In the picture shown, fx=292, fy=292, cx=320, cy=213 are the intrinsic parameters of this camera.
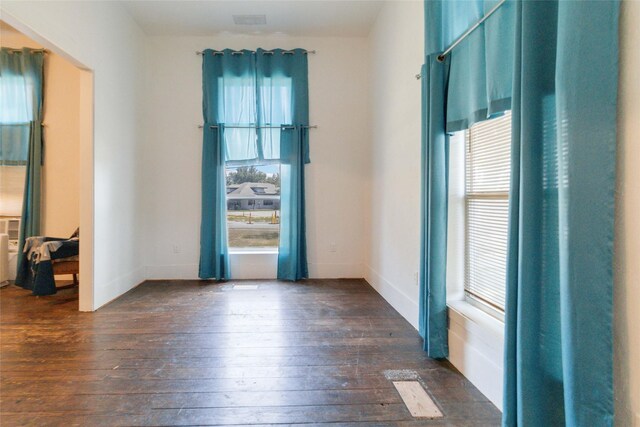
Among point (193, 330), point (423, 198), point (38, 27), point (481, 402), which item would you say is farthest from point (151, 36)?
point (481, 402)

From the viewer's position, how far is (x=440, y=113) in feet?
6.00

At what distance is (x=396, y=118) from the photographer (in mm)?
2836

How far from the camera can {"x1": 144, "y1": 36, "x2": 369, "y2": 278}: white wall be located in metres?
3.86

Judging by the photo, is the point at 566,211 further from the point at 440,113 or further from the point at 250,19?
the point at 250,19

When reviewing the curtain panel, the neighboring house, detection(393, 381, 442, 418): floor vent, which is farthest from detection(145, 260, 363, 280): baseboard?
Answer: detection(393, 381, 442, 418): floor vent

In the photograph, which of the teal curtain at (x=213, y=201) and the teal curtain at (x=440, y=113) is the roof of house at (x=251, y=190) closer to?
the teal curtain at (x=213, y=201)

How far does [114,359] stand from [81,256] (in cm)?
133

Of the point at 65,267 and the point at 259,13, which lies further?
the point at 259,13

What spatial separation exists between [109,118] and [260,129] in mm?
1626

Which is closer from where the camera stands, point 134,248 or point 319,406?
point 319,406

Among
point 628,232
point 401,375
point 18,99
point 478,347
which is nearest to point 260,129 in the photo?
point 18,99

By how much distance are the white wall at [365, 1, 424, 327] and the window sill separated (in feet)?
1.84

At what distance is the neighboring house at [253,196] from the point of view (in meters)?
4.01

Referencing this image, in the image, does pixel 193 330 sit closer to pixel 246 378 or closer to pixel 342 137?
pixel 246 378
